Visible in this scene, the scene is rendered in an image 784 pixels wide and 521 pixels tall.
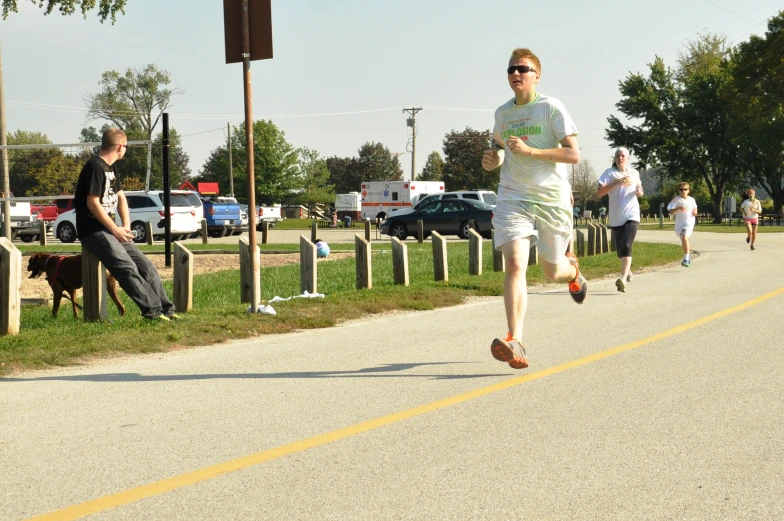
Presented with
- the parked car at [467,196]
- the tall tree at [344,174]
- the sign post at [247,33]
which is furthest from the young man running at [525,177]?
the tall tree at [344,174]

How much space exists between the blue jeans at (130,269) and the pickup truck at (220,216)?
29.6 metres

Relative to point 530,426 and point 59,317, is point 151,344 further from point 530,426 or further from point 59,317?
point 530,426

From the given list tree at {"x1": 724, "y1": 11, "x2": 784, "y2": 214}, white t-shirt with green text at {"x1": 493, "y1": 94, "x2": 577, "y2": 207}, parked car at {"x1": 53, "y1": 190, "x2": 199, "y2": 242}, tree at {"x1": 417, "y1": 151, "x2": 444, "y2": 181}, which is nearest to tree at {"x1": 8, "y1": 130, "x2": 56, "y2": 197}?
parked car at {"x1": 53, "y1": 190, "x2": 199, "y2": 242}

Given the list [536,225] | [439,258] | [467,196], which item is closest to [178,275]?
[536,225]

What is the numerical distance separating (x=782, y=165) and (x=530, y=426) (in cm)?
6522

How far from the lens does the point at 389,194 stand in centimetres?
5791

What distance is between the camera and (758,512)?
4004 millimetres

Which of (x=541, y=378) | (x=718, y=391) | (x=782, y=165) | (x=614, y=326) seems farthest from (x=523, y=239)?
(x=782, y=165)

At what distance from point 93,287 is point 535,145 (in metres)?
4.94

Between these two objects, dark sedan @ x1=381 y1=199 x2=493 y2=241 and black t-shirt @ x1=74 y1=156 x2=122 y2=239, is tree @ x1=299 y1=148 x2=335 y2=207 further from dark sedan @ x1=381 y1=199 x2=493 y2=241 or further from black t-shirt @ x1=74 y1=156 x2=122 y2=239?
black t-shirt @ x1=74 y1=156 x2=122 y2=239

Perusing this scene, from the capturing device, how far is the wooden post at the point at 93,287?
9.96 m

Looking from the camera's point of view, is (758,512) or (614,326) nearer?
(758,512)

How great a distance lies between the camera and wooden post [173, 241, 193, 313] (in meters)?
10.6

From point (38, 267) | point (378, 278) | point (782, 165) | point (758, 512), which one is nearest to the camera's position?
point (758, 512)
